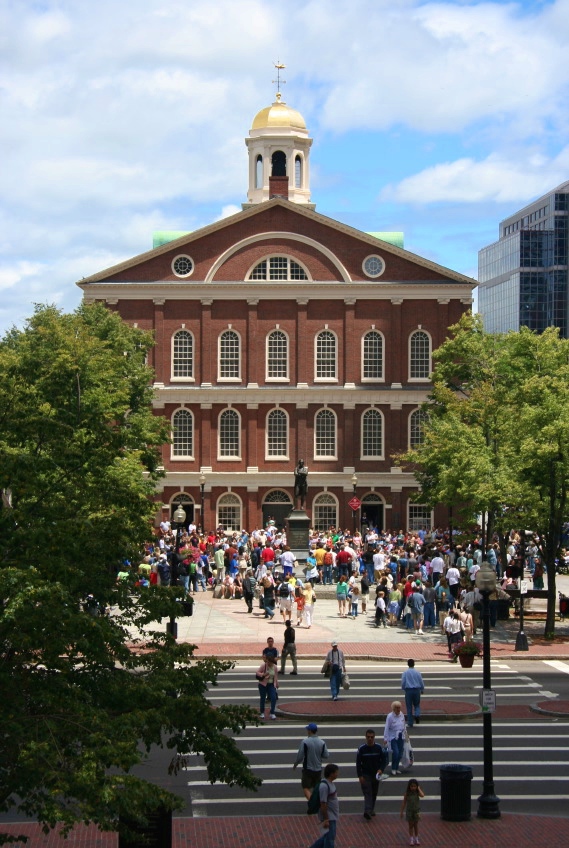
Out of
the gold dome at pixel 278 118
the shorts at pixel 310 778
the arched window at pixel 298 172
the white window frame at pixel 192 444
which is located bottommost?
the shorts at pixel 310 778

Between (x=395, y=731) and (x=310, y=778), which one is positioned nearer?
(x=310, y=778)

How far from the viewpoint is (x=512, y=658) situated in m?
36.7

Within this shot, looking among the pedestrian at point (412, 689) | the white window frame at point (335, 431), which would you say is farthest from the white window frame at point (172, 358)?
the pedestrian at point (412, 689)

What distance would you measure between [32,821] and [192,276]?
54.8m

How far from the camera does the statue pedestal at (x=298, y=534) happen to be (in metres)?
55.3

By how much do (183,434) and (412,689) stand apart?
1906 inches

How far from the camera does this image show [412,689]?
2666 cm

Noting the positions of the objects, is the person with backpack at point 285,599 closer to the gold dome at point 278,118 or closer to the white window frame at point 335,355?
the white window frame at point 335,355

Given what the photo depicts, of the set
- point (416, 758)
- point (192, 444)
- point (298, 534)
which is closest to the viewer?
point (416, 758)

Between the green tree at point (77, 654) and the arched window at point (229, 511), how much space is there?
54.4 meters

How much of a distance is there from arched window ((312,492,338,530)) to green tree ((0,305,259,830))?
5481cm

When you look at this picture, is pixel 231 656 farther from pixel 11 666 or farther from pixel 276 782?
pixel 11 666

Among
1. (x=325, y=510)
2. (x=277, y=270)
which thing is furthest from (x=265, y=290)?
(x=325, y=510)

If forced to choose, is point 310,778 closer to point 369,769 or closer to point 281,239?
point 369,769
